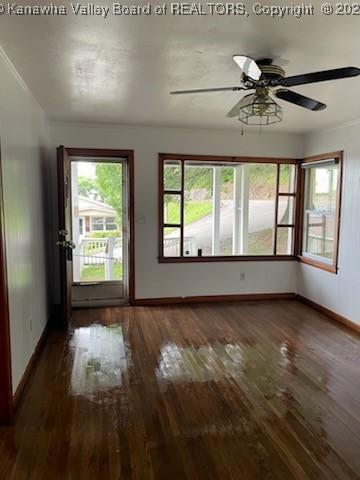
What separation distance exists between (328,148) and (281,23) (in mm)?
3069

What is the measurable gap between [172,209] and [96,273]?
1.45m

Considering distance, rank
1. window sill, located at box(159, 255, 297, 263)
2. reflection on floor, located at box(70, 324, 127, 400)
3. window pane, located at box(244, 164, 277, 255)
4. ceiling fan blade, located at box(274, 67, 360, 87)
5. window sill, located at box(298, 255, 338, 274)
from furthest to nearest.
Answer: window pane, located at box(244, 164, 277, 255)
window sill, located at box(159, 255, 297, 263)
window sill, located at box(298, 255, 338, 274)
reflection on floor, located at box(70, 324, 127, 400)
ceiling fan blade, located at box(274, 67, 360, 87)

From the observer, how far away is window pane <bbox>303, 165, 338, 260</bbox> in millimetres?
4766

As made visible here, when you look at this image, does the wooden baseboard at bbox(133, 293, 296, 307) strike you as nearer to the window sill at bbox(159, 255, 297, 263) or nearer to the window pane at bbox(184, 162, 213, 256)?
the window sill at bbox(159, 255, 297, 263)

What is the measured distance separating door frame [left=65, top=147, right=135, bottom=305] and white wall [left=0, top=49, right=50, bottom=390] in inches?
27.3

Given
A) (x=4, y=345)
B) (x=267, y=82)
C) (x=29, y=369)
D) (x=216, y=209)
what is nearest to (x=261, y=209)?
(x=216, y=209)

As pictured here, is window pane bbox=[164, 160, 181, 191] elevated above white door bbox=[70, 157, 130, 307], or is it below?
above

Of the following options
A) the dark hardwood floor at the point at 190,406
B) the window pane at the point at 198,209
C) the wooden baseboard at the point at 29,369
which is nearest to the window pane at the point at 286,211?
the window pane at the point at 198,209

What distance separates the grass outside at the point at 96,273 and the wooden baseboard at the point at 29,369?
4.21 feet

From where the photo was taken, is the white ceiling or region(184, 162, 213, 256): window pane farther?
region(184, 162, 213, 256): window pane

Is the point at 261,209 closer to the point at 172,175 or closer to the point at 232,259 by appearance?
the point at 232,259

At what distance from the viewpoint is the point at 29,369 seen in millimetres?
3016

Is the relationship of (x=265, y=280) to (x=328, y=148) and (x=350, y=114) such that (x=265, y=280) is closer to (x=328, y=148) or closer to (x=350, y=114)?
(x=328, y=148)

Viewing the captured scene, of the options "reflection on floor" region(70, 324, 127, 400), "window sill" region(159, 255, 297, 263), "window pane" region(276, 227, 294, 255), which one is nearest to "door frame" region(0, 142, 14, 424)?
"reflection on floor" region(70, 324, 127, 400)
